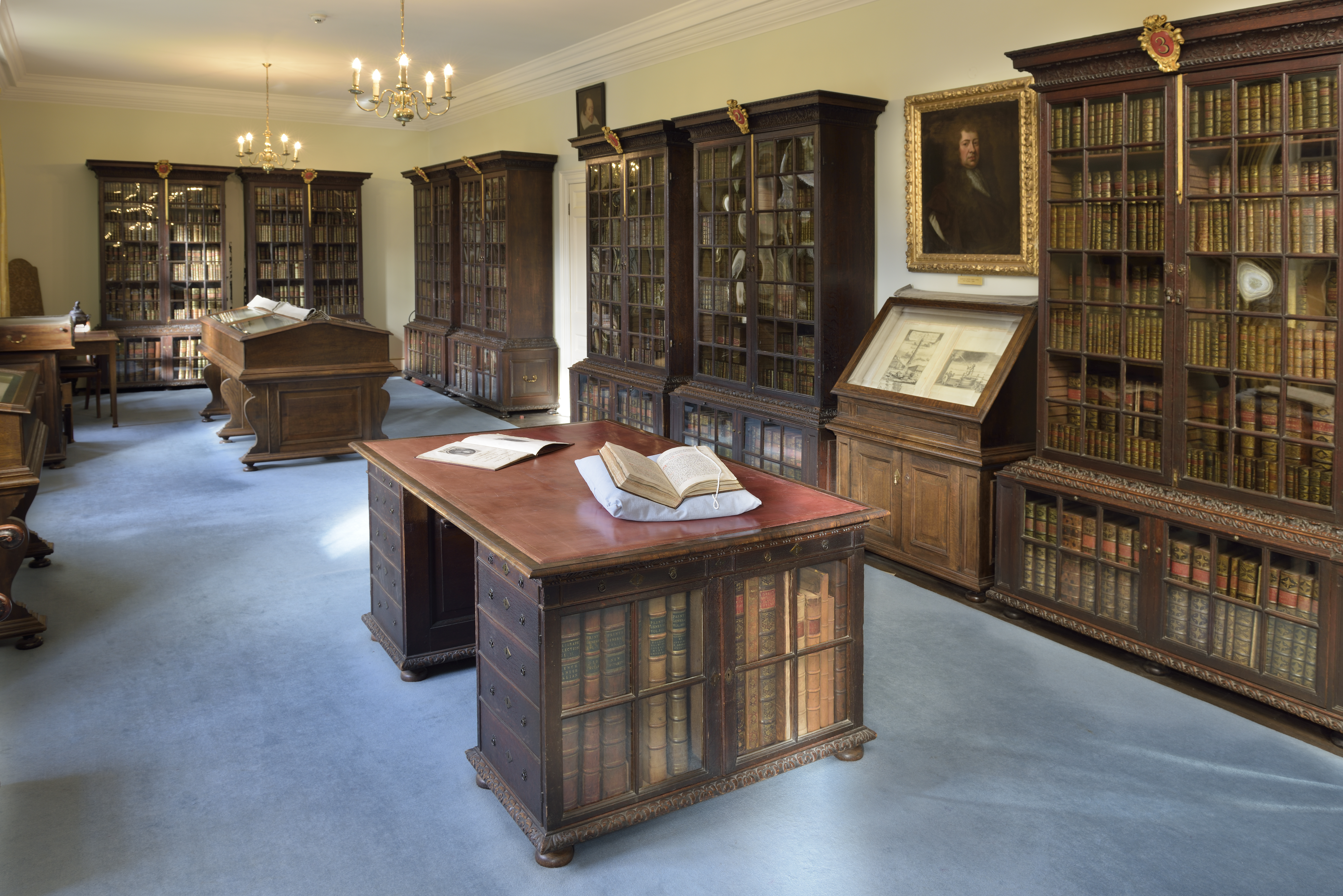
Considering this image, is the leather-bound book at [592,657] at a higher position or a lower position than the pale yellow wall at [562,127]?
lower

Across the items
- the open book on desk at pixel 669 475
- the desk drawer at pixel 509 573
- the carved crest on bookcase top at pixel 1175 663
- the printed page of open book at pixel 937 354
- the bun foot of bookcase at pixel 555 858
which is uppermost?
the printed page of open book at pixel 937 354

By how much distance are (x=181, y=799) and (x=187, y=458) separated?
5937mm

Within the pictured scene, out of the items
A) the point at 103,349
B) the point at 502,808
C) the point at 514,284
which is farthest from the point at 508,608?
the point at 103,349

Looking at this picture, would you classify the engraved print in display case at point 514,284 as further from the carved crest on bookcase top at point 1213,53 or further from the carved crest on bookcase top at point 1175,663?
the carved crest on bookcase top at point 1213,53

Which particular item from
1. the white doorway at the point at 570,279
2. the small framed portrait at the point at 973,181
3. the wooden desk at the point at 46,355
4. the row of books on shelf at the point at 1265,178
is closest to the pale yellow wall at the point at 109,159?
the white doorway at the point at 570,279

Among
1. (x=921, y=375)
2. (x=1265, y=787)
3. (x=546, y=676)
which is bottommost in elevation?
(x=1265, y=787)

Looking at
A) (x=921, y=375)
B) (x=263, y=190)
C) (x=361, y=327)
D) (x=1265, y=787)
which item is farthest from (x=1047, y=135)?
(x=263, y=190)

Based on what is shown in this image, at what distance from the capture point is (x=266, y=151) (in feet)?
36.9

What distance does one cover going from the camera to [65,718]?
144 inches

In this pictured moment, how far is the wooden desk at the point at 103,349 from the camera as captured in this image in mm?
9125

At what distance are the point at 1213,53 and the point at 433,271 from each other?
10483 mm

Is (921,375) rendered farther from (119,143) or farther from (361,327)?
(119,143)

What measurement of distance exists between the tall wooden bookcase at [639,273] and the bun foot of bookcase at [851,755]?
436 cm

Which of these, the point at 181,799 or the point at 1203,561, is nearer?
the point at 181,799
